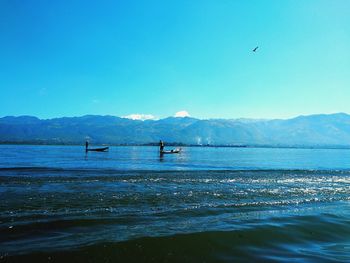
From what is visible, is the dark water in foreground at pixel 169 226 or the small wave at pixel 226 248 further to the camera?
the dark water in foreground at pixel 169 226

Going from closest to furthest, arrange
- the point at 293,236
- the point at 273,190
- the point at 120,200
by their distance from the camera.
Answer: the point at 293,236 → the point at 120,200 → the point at 273,190

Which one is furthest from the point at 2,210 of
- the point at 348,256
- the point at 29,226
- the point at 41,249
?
the point at 348,256

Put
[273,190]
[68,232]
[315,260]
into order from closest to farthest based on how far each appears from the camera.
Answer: [315,260], [68,232], [273,190]

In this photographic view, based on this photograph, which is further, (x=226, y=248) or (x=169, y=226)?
(x=169, y=226)

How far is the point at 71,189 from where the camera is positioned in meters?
20.4

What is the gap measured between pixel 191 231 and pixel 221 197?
25.5 feet

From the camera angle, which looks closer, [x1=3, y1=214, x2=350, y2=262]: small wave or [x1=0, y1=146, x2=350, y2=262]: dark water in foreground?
[x1=3, y1=214, x2=350, y2=262]: small wave

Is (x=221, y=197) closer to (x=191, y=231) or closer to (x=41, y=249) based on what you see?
(x=191, y=231)

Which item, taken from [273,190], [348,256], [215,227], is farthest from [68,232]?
[273,190]

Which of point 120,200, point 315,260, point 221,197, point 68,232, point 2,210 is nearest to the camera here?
point 315,260

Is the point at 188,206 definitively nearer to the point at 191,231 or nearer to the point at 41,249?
the point at 191,231

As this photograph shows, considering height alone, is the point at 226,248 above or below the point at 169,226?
below

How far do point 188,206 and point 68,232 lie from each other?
6.62 meters

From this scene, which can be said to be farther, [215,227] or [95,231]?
[215,227]
